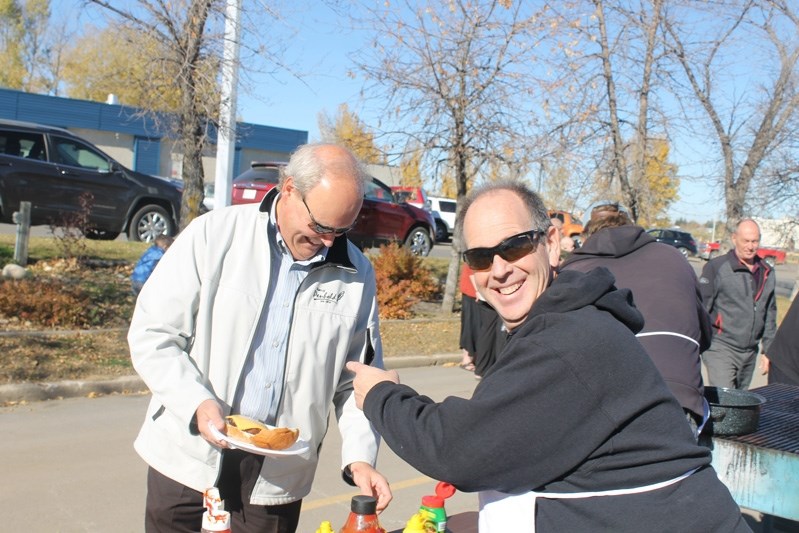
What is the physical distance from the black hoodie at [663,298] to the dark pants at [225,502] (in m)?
1.63

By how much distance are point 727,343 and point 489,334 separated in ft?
7.28

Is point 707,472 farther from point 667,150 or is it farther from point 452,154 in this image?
point 667,150

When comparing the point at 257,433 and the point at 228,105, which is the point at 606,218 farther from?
the point at 228,105

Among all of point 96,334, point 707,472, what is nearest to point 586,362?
point 707,472

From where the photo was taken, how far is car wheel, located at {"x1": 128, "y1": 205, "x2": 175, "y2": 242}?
46.0 ft

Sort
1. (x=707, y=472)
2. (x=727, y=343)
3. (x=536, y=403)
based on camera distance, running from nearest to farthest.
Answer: (x=536, y=403), (x=707, y=472), (x=727, y=343)

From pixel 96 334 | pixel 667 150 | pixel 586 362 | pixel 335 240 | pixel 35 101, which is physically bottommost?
pixel 96 334

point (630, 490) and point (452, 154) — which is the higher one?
point (452, 154)

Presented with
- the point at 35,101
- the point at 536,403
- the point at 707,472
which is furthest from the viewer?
the point at 35,101

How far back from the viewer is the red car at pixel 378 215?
1662 centimetres

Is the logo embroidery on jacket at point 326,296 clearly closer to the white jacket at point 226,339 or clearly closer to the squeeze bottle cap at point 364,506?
the white jacket at point 226,339

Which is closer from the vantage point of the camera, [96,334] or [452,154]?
[96,334]

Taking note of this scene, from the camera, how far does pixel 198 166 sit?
11383 mm

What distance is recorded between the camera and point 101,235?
48.7ft
